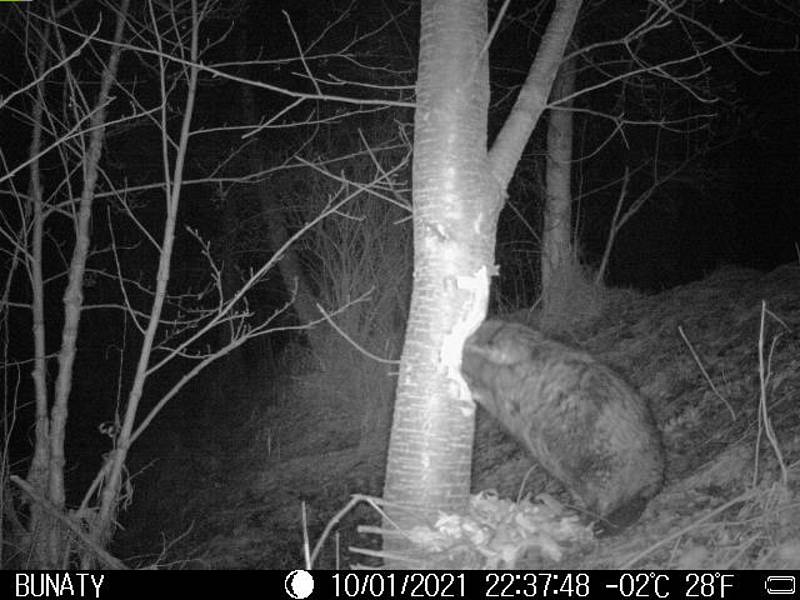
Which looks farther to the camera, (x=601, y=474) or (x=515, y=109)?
(x=515, y=109)

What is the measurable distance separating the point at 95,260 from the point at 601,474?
18338mm

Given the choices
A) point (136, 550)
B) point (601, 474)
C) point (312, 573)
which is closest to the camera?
point (312, 573)

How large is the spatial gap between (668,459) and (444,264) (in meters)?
1.79

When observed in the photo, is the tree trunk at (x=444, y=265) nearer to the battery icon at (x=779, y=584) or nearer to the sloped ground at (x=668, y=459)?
the sloped ground at (x=668, y=459)

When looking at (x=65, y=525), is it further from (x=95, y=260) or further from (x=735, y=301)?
(x=95, y=260)

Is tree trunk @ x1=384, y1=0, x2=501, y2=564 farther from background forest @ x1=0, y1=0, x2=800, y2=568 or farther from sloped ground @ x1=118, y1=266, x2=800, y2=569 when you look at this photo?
sloped ground @ x1=118, y1=266, x2=800, y2=569

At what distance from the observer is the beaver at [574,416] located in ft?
10.6

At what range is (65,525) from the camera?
13.4 ft

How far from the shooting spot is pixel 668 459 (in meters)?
3.72

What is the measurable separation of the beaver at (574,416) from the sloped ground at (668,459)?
192 mm

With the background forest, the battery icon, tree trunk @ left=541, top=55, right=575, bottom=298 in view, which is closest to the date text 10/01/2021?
the battery icon

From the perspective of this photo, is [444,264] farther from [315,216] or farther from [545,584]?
[315,216]

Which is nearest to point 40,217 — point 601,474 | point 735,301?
point 601,474

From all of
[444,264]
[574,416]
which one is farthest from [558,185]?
[444,264]
